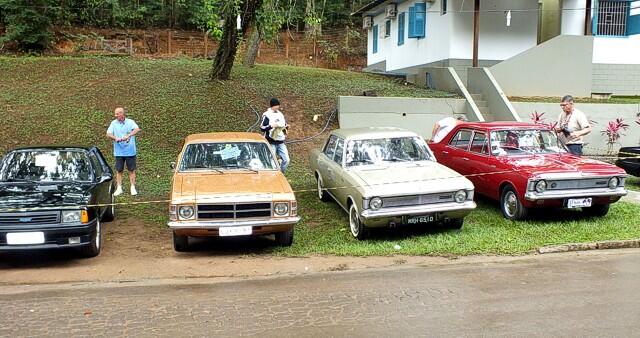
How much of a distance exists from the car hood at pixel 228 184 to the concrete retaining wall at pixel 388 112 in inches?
315

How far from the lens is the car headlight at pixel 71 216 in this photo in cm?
675

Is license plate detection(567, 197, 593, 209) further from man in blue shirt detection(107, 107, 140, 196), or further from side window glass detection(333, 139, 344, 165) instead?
man in blue shirt detection(107, 107, 140, 196)

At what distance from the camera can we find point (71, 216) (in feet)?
22.3

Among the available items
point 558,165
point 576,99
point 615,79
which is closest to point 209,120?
point 558,165

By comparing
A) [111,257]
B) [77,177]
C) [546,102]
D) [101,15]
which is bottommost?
[111,257]

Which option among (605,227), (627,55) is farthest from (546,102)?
(605,227)

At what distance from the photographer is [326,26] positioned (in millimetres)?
42875

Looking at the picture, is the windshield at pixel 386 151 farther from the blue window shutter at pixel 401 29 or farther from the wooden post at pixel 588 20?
the blue window shutter at pixel 401 29

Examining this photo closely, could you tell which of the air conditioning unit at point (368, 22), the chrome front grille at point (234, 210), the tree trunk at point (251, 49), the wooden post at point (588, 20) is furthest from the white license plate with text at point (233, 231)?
the air conditioning unit at point (368, 22)

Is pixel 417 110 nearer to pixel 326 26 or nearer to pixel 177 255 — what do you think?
pixel 177 255

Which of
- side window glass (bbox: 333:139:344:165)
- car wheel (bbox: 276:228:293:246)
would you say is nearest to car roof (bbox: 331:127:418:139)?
side window glass (bbox: 333:139:344:165)

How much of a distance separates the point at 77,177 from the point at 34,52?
1991 cm

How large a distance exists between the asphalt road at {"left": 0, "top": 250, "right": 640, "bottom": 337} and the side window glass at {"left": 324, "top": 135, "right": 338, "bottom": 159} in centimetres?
347

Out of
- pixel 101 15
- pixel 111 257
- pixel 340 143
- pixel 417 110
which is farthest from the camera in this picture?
pixel 101 15
